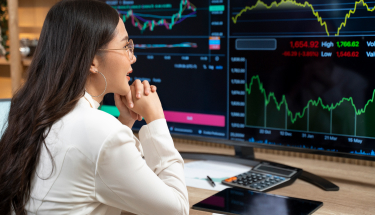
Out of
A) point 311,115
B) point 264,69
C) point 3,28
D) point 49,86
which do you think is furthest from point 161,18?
point 3,28

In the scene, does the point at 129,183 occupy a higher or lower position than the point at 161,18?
lower

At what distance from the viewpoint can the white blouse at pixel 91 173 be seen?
77 centimetres

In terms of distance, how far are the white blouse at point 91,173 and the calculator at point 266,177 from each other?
0.47 metres

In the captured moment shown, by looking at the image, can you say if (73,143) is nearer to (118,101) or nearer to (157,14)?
(118,101)

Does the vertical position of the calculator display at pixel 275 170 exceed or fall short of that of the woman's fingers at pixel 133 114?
it falls short

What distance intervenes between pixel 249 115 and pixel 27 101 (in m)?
0.83

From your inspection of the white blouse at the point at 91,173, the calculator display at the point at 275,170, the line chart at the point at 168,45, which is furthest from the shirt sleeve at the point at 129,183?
the line chart at the point at 168,45

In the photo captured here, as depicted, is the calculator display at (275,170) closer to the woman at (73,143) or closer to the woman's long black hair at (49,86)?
the woman at (73,143)

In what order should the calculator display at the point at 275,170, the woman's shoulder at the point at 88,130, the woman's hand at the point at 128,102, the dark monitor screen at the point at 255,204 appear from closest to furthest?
the woman's shoulder at the point at 88,130
the dark monitor screen at the point at 255,204
the woman's hand at the point at 128,102
the calculator display at the point at 275,170

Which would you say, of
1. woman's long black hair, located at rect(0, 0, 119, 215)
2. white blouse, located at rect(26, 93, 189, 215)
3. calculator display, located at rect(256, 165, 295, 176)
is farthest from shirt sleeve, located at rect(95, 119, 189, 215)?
calculator display, located at rect(256, 165, 295, 176)

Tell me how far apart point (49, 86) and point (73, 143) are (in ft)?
0.49

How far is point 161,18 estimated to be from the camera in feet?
5.18

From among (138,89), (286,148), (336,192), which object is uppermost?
(138,89)

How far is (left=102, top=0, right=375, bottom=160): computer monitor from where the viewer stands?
4.08 ft
